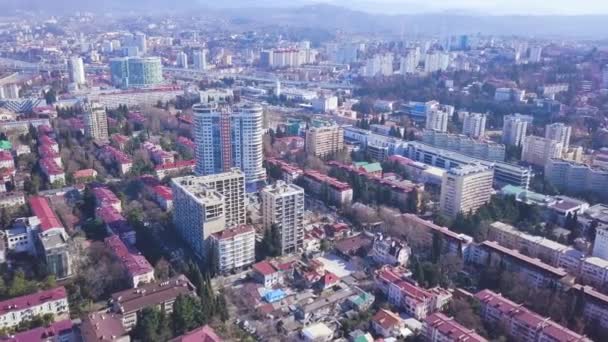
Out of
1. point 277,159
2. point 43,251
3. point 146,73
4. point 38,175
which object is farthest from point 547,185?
point 146,73

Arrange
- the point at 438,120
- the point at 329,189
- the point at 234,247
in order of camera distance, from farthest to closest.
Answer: the point at 438,120, the point at 329,189, the point at 234,247

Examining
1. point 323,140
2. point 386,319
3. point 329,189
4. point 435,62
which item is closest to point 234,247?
point 386,319

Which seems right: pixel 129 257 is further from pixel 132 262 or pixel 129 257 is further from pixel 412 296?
pixel 412 296

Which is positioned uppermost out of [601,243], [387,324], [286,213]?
[286,213]

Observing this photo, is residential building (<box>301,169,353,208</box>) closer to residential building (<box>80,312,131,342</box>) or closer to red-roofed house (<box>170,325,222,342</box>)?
red-roofed house (<box>170,325,222,342</box>)

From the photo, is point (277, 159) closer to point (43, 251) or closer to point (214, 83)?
point (43, 251)

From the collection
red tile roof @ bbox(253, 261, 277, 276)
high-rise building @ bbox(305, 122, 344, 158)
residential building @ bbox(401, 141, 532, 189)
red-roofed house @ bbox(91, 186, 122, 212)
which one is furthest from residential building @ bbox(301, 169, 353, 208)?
red-roofed house @ bbox(91, 186, 122, 212)

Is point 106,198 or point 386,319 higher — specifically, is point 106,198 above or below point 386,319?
above
